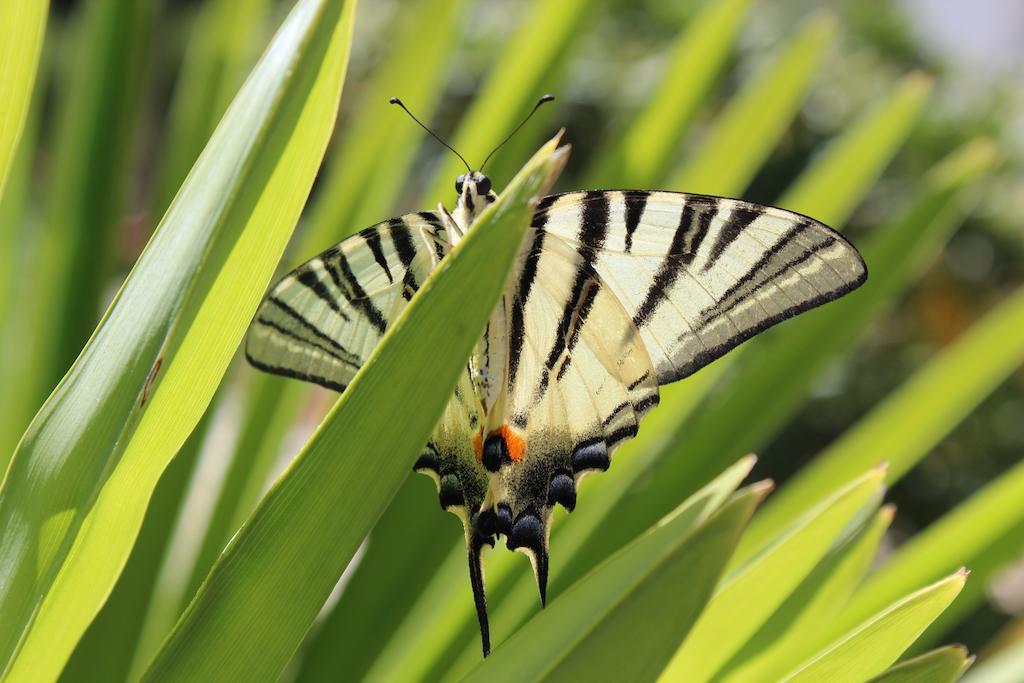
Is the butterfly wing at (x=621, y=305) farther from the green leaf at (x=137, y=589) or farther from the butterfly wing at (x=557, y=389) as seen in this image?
the green leaf at (x=137, y=589)

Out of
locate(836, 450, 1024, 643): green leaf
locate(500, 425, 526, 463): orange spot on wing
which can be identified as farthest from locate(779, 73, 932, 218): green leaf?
locate(500, 425, 526, 463): orange spot on wing

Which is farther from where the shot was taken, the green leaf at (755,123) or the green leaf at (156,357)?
the green leaf at (755,123)

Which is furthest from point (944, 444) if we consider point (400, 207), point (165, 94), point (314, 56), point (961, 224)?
point (165, 94)

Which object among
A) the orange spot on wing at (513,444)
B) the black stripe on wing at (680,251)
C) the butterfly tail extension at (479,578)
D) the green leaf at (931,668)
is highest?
the black stripe on wing at (680,251)

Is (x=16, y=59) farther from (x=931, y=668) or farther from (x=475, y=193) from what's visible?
(x=931, y=668)

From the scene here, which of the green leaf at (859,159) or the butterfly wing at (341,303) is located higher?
the green leaf at (859,159)

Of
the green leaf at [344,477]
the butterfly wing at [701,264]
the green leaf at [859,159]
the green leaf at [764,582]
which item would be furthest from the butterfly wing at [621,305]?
the green leaf at [859,159]

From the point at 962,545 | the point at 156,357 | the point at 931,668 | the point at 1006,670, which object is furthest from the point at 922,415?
the point at 156,357
